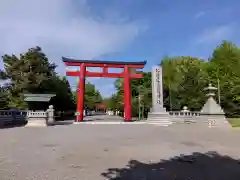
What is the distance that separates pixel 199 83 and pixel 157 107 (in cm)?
1392

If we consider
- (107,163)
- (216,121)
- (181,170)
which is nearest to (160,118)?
(216,121)

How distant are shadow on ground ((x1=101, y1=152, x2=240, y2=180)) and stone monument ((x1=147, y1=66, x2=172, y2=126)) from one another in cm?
1597

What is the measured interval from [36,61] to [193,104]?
2173 cm

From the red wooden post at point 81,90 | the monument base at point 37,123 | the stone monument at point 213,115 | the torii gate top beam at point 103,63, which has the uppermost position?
the torii gate top beam at point 103,63

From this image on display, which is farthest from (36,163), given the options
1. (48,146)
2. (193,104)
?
(193,104)

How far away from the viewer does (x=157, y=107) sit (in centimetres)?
2466

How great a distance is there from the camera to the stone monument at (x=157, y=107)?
2372 centimetres

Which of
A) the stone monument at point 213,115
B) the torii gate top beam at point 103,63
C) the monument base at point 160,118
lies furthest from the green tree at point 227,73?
the stone monument at point 213,115

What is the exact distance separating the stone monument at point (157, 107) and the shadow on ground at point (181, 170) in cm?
1597

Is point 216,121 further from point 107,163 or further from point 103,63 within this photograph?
point 103,63

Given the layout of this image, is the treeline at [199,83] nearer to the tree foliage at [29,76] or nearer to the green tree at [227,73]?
the green tree at [227,73]

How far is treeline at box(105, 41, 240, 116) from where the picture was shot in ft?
118

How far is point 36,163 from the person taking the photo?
6.73 m

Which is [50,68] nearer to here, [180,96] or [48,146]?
[180,96]
